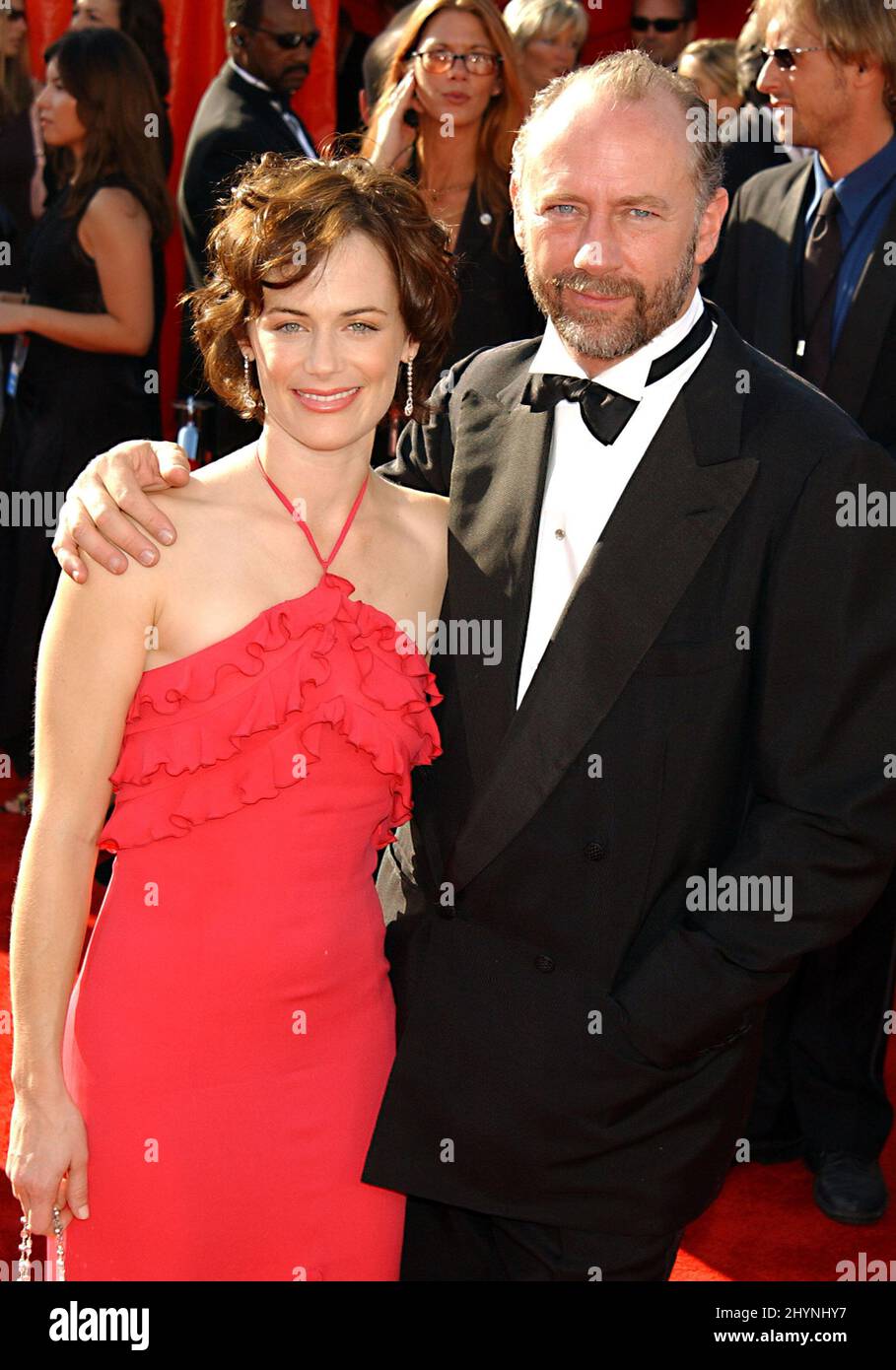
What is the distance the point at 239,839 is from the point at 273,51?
333cm

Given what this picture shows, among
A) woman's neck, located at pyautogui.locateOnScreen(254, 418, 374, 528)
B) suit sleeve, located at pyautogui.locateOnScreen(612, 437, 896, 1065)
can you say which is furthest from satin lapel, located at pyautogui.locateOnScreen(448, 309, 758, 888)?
woman's neck, located at pyautogui.locateOnScreen(254, 418, 374, 528)

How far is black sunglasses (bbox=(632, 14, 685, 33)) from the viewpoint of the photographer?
6215mm

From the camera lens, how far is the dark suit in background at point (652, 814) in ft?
6.20

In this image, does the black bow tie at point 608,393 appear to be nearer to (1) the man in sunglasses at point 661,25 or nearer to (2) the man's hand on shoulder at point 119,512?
(2) the man's hand on shoulder at point 119,512

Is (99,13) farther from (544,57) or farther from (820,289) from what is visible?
(820,289)

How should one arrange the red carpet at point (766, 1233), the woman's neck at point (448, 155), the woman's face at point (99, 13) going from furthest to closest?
the woman's face at point (99, 13)
the woman's neck at point (448, 155)
the red carpet at point (766, 1233)

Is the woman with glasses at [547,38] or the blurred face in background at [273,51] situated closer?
the blurred face in background at [273,51]

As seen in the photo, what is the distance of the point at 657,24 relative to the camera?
20.4 ft

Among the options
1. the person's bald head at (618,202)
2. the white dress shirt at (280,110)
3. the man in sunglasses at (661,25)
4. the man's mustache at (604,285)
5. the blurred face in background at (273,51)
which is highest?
the man in sunglasses at (661,25)

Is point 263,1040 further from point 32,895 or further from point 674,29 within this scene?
point 674,29

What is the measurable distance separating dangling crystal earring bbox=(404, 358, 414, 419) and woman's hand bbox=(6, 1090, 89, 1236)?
3.27 feet

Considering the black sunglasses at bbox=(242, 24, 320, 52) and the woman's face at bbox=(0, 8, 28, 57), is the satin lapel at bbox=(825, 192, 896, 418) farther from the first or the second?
the woman's face at bbox=(0, 8, 28, 57)

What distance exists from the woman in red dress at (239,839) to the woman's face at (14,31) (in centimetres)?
370

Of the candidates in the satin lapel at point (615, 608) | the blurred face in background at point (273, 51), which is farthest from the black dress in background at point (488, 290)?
the satin lapel at point (615, 608)
